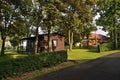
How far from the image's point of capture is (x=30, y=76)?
64.4 ft

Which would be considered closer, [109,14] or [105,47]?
[105,47]

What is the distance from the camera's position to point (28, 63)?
21.0 meters

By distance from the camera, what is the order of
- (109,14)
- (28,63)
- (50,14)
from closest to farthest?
(28,63)
(50,14)
(109,14)

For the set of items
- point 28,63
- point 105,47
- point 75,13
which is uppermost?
point 75,13

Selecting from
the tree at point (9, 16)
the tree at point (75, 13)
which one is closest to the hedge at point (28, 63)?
the tree at point (75, 13)

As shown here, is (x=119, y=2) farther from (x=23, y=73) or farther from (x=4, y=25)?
(x=23, y=73)

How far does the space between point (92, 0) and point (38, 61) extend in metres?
25.4

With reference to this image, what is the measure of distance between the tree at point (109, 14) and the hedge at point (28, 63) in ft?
105

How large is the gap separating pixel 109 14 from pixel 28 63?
4024 centimetres

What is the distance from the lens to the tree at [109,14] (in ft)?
187

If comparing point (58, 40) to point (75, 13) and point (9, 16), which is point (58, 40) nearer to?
point (75, 13)

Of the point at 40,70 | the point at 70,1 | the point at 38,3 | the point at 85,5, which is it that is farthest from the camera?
the point at 85,5

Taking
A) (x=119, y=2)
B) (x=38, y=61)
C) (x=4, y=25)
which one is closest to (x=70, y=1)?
(x=4, y=25)

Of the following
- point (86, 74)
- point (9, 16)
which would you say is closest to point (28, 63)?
point (86, 74)
